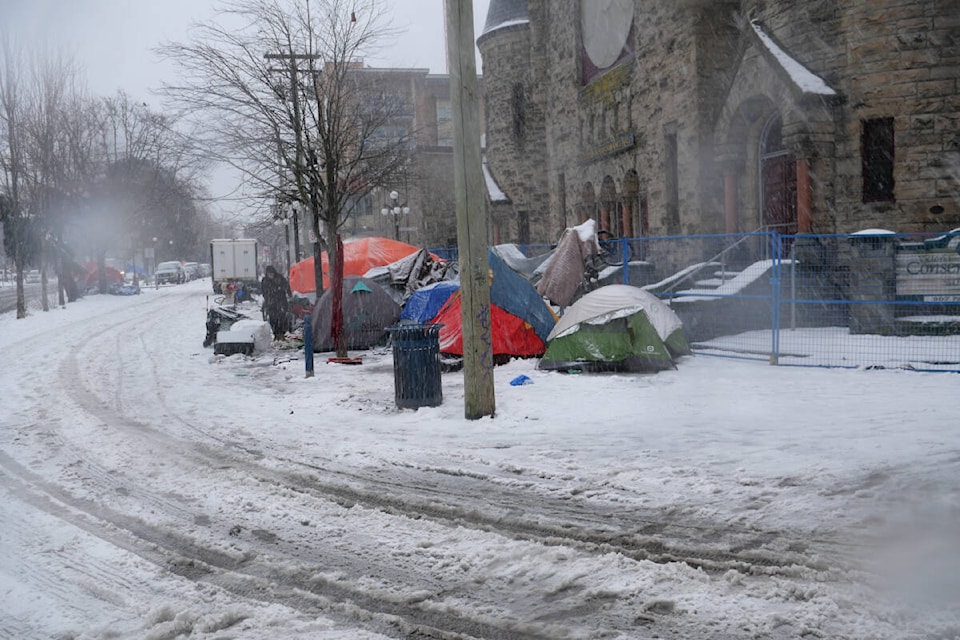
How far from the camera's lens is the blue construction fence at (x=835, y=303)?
39.1 ft

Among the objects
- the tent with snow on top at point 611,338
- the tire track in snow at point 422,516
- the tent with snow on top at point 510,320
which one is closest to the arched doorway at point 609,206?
the tent with snow on top at point 510,320

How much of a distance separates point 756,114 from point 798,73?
219 cm

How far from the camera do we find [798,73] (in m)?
15.6

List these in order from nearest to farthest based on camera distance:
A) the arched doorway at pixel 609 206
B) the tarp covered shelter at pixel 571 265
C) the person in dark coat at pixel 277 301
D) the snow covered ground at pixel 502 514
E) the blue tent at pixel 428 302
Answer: the snow covered ground at pixel 502 514 → the blue tent at pixel 428 302 → the tarp covered shelter at pixel 571 265 → the person in dark coat at pixel 277 301 → the arched doorway at pixel 609 206

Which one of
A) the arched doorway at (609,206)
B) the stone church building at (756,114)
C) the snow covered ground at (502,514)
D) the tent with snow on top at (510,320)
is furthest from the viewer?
the arched doorway at (609,206)

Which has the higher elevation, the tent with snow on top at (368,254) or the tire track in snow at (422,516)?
the tent with snow on top at (368,254)

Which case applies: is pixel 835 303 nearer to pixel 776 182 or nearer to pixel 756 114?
pixel 776 182

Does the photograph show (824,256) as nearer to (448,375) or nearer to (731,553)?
(448,375)

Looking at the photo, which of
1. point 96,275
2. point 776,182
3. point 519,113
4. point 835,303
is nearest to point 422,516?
point 835,303

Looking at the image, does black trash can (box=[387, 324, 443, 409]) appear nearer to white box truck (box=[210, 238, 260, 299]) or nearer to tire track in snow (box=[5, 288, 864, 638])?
tire track in snow (box=[5, 288, 864, 638])

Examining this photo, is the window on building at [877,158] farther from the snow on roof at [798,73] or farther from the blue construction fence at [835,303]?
the blue construction fence at [835,303]

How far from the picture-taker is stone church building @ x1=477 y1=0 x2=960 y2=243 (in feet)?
48.4

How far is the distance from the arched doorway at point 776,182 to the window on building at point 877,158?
5.58 ft

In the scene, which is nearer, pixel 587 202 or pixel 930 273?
pixel 930 273
